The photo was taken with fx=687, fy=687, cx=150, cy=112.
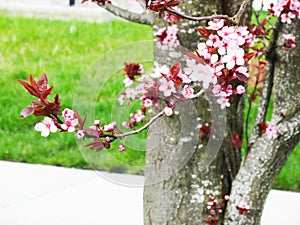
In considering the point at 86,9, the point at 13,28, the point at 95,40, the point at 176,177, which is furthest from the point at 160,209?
the point at 86,9

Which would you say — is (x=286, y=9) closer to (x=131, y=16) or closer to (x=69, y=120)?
(x=131, y=16)

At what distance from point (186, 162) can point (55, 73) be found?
11.3ft

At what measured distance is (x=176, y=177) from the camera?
2.54 meters

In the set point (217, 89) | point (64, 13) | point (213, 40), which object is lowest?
point (217, 89)

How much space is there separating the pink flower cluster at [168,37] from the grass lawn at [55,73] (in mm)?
302

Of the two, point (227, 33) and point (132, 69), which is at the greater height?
point (227, 33)

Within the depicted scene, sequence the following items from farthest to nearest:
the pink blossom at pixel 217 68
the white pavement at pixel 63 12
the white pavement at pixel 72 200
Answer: the white pavement at pixel 63 12 < the white pavement at pixel 72 200 < the pink blossom at pixel 217 68

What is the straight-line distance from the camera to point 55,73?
19.0ft

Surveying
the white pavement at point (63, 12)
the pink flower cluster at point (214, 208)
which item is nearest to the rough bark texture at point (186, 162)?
the pink flower cluster at point (214, 208)

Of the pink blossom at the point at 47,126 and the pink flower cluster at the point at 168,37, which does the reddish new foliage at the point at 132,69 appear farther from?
the pink blossom at the point at 47,126

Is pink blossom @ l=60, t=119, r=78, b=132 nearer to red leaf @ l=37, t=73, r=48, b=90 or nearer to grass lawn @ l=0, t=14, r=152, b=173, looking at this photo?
red leaf @ l=37, t=73, r=48, b=90

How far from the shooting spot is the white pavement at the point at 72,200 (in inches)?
139

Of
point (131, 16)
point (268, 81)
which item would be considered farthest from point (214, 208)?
point (131, 16)

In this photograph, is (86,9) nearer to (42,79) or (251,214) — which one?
(251,214)
